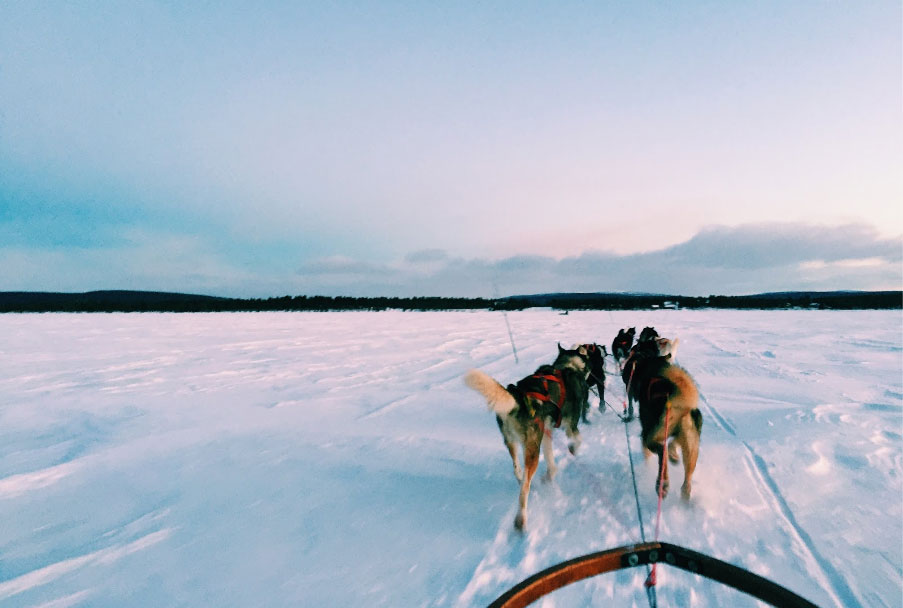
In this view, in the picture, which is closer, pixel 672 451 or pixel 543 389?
pixel 543 389

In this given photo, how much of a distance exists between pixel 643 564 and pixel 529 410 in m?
1.54

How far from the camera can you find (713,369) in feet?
28.1

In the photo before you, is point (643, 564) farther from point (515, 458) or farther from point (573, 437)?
point (573, 437)

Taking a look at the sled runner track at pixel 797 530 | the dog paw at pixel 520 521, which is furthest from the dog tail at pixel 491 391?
the sled runner track at pixel 797 530

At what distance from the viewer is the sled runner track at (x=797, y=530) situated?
2184mm

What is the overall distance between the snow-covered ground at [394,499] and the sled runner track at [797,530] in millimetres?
17

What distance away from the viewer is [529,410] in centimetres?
283

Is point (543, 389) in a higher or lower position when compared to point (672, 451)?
higher

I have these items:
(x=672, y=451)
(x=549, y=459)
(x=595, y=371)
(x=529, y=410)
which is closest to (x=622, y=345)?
(x=595, y=371)

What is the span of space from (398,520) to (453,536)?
0.46m

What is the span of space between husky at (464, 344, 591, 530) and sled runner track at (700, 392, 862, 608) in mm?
1482

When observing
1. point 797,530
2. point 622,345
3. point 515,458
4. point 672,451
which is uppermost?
point 622,345

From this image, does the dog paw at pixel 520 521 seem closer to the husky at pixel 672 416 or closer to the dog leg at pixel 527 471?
the dog leg at pixel 527 471

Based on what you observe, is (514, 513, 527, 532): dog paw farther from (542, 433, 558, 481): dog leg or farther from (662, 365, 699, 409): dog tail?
(662, 365, 699, 409): dog tail
